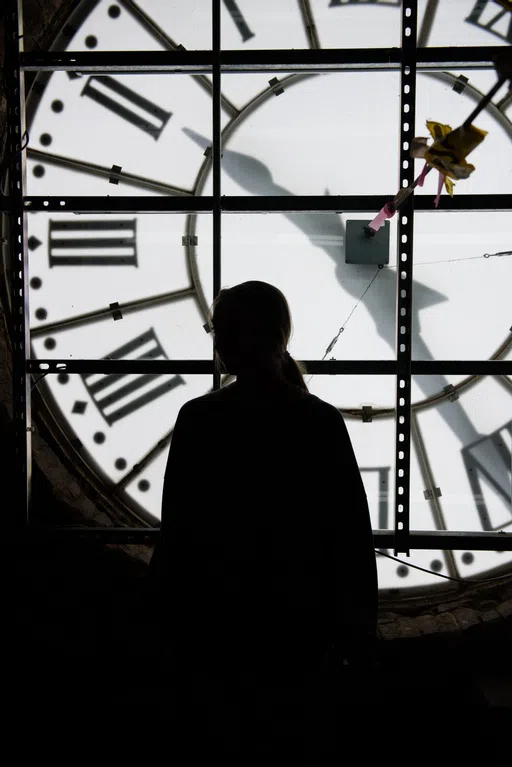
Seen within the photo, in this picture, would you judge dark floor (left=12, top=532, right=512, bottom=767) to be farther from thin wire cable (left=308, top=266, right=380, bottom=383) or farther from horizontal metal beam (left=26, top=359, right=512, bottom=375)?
thin wire cable (left=308, top=266, right=380, bottom=383)

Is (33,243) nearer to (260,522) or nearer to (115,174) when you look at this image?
(115,174)

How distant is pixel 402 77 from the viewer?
6.96 feet

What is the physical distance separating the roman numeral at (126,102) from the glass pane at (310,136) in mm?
307

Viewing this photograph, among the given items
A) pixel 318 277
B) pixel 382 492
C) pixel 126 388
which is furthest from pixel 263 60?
pixel 382 492

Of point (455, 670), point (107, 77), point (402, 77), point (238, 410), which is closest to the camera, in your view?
point (238, 410)

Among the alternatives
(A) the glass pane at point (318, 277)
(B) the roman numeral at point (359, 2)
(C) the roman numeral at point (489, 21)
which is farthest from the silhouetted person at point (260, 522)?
(C) the roman numeral at point (489, 21)

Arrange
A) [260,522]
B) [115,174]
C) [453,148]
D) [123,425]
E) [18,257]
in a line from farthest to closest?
[123,425] < [115,174] < [18,257] < [453,148] < [260,522]

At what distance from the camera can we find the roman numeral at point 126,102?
2.47 m

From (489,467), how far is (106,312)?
73.0 inches

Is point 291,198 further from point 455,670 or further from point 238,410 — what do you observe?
point 455,670

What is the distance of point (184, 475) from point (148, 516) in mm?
1496

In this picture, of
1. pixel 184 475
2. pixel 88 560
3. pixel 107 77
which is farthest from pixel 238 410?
pixel 107 77

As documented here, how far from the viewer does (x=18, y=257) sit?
7.36ft

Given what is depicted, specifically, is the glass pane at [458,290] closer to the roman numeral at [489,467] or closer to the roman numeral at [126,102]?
the roman numeral at [489,467]
